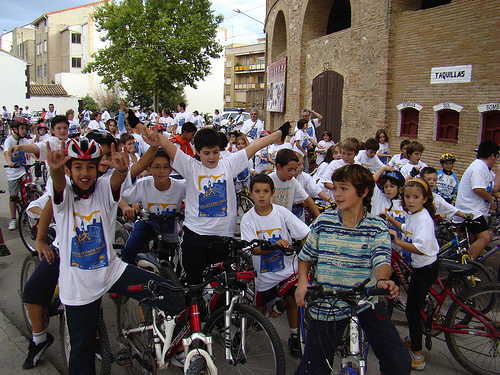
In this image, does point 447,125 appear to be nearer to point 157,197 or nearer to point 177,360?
point 157,197

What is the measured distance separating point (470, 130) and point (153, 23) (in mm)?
30802

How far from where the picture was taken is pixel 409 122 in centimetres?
1292

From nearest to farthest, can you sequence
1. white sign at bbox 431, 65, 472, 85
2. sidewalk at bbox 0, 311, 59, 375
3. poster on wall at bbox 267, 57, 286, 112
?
1. sidewalk at bbox 0, 311, 59, 375
2. white sign at bbox 431, 65, 472, 85
3. poster on wall at bbox 267, 57, 286, 112

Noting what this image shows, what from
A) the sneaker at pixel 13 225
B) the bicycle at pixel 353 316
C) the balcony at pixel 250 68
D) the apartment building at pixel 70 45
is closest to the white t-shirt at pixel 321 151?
the sneaker at pixel 13 225

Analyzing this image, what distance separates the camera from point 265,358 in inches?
125

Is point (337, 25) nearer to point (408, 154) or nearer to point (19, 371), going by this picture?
point (408, 154)

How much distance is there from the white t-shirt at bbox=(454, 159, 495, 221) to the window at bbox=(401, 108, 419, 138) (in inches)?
264

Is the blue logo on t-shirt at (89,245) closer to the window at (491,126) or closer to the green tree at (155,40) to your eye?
the window at (491,126)

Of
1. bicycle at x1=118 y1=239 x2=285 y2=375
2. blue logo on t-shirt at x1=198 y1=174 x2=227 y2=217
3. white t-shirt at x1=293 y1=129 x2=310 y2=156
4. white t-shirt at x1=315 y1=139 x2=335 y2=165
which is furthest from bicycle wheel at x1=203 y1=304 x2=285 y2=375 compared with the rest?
white t-shirt at x1=315 y1=139 x2=335 y2=165

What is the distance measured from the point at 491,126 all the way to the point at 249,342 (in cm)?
979

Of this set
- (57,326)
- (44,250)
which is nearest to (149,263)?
(44,250)

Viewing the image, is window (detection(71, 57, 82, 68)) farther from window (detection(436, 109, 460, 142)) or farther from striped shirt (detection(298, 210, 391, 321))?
striped shirt (detection(298, 210, 391, 321))

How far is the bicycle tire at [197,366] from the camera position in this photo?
9.64 ft

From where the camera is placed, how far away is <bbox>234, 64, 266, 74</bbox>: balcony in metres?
74.8
